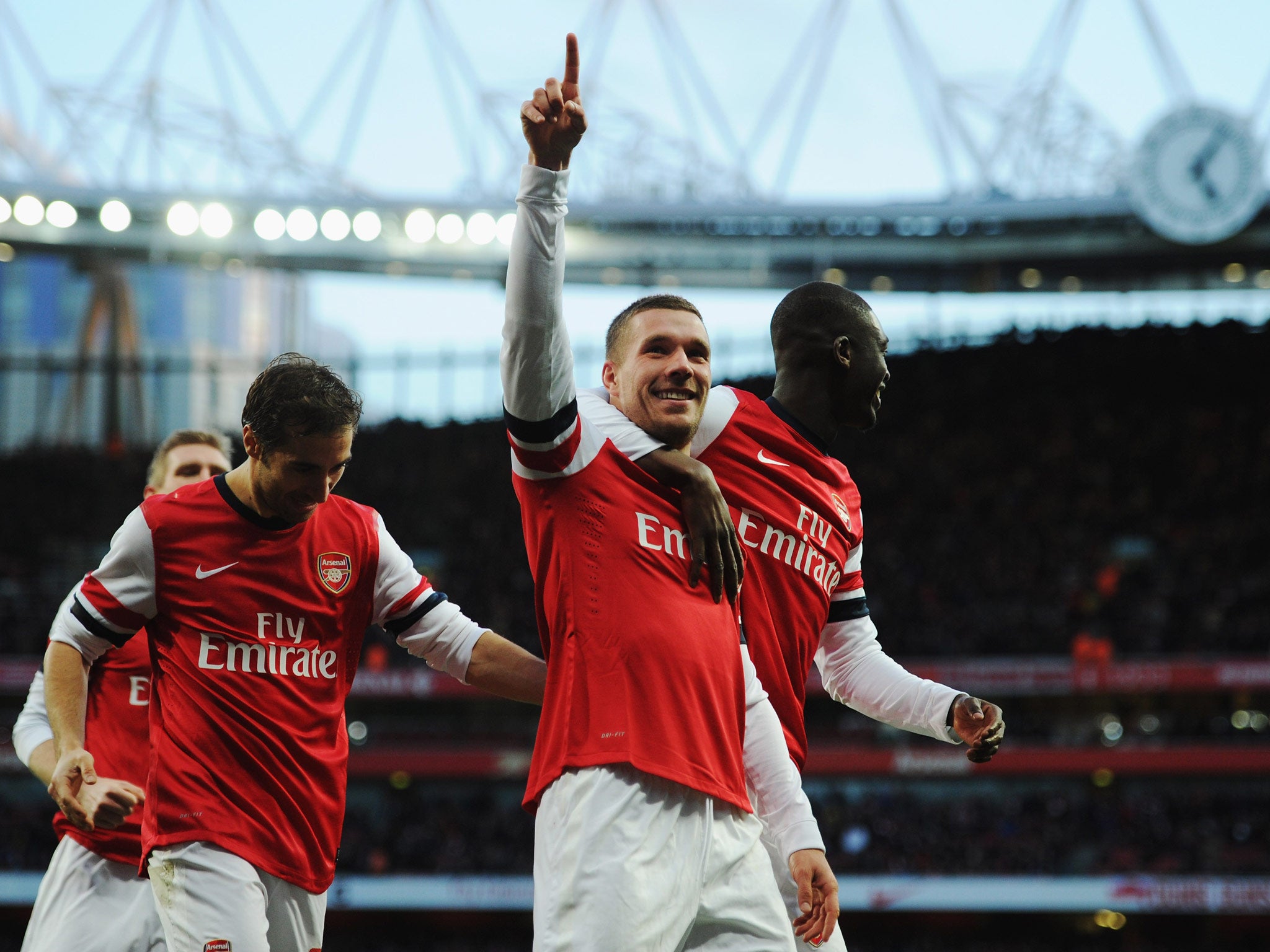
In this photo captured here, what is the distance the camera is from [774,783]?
321 centimetres

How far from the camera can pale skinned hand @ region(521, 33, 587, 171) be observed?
2832 mm

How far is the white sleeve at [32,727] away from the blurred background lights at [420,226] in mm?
21349

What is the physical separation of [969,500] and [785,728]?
22.5 metres

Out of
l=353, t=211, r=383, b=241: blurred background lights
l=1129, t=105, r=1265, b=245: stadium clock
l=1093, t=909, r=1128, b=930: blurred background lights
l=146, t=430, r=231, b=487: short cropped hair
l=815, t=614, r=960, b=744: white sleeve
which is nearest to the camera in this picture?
l=815, t=614, r=960, b=744: white sleeve

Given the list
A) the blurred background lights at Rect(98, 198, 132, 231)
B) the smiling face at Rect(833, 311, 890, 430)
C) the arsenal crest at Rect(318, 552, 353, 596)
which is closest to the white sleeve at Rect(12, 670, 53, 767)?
the arsenal crest at Rect(318, 552, 353, 596)

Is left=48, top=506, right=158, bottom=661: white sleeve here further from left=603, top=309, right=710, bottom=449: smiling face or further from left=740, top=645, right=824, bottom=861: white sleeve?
left=740, top=645, right=824, bottom=861: white sleeve

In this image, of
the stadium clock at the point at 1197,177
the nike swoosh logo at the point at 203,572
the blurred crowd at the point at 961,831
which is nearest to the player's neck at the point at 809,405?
the nike swoosh logo at the point at 203,572

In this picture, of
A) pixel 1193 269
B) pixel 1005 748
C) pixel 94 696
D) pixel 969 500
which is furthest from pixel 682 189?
pixel 94 696

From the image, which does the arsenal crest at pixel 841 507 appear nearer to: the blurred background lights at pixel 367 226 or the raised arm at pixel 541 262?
the raised arm at pixel 541 262

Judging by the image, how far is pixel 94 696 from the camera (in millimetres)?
4387

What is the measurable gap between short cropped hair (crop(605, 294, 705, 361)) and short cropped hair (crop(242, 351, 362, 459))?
768 millimetres

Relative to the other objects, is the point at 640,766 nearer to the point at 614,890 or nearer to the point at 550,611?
the point at 614,890

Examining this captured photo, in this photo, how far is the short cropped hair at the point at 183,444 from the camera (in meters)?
4.97

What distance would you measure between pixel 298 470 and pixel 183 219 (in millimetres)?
23081
